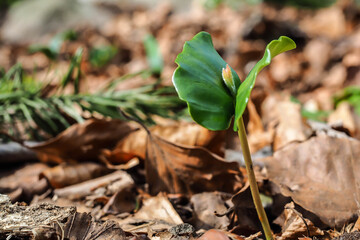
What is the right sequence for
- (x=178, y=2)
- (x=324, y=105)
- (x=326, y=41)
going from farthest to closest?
(x=178, y=2) → (x=326, y=41) → (x=324, y=105)

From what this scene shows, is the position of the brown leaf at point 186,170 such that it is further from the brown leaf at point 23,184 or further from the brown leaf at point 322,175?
the brown leaf at point 23,184

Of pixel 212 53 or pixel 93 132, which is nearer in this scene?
pixel 212 53

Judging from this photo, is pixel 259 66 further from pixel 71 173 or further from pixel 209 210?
pixel 71 173

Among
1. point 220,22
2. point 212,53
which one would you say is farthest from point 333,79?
point 212,53

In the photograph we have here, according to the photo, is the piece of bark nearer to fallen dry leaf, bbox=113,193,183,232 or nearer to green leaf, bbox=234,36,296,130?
fallen dry leaf, bbox=113,193,183,232

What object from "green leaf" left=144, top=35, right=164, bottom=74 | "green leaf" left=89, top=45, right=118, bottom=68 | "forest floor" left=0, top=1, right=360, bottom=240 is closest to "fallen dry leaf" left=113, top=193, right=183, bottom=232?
"forest floor" left=0, top=1, right=360, bottom=240

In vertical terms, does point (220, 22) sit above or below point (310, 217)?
above

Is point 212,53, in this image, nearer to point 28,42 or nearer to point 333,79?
point 333,79
